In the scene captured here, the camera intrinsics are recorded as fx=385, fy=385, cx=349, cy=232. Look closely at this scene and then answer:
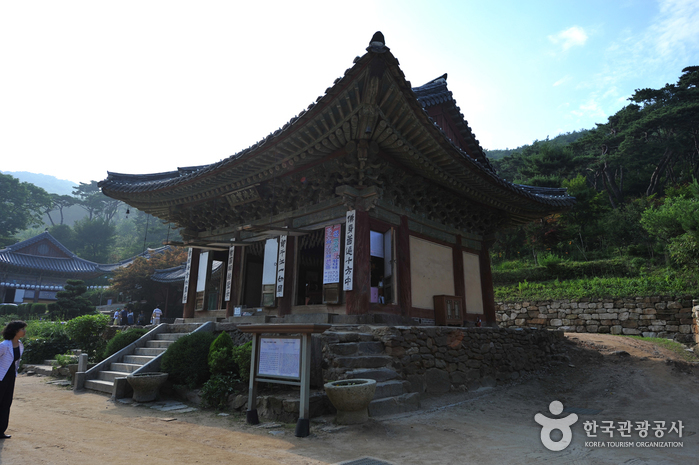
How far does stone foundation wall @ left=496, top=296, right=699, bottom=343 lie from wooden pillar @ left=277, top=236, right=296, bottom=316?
10.7 meters

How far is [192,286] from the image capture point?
13523mm

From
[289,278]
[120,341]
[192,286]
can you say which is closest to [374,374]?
[289,278]

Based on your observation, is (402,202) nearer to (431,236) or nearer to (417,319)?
(431,236)

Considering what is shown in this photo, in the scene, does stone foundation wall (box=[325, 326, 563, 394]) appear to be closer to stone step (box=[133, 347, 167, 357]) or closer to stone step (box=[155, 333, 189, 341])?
stone step (box=[133, 347, 167, 357])

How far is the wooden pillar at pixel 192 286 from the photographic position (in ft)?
43.7

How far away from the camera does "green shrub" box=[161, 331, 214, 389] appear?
8219 mm

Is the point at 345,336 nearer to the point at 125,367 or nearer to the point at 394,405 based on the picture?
the point at 394,405

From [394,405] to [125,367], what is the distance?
712 cm

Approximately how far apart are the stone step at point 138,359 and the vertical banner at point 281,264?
352 centimetres

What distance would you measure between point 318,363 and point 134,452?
117 inches

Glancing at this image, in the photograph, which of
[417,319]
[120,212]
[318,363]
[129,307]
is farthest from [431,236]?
[120,212]

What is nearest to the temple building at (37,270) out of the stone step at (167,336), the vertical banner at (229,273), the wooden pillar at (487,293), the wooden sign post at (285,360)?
the stone step at (167,336)

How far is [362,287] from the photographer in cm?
880

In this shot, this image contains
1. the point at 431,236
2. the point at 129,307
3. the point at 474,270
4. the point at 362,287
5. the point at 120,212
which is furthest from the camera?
the point at 120,212
